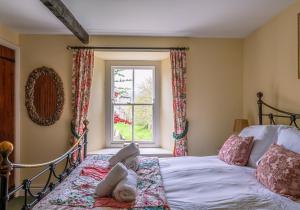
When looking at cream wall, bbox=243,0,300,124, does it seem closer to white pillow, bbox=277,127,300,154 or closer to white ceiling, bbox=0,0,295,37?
white ceiling, bbox=0,0,295,37

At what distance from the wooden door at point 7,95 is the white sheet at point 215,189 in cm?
236

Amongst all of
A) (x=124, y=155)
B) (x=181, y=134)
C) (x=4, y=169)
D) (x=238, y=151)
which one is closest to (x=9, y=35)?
(x=124, y=155)

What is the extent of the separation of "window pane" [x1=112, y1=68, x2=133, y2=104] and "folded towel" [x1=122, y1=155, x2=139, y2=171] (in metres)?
2.09

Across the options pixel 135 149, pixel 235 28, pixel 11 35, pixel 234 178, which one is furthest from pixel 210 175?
pixel 11 35

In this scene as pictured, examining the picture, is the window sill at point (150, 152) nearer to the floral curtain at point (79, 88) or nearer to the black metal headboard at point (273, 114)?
the floral curtain at point (79, 88)

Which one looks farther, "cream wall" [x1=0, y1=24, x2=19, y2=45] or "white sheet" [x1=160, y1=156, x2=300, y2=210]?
"cream wall" [x1=0, y1=24, x2=19, y2=45]

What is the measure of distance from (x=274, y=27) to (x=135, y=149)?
223 centimetres

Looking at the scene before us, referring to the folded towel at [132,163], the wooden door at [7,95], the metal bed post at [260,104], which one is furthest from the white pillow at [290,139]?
the wooden door at [7,95]

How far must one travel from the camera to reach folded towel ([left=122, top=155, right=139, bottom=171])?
2369 mm

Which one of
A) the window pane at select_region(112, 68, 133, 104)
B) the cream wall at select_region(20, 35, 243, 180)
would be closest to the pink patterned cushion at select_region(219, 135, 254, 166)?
the cream wall at select_region(20, 35, 243, 180)

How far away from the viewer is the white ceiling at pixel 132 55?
13.1 feet

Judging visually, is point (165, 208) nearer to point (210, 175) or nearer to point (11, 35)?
point (210, 175)

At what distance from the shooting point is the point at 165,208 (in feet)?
4.98

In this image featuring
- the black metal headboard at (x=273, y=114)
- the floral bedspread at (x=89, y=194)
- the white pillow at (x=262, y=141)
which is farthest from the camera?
the black metal headboard at (x=273, y=114)
